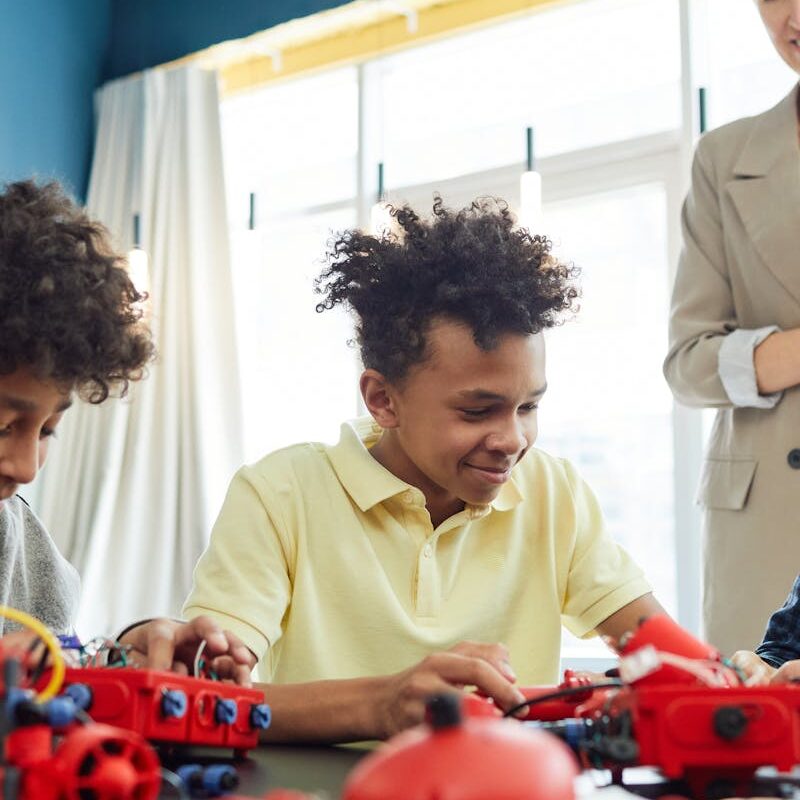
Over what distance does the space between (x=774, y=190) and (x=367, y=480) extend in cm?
88

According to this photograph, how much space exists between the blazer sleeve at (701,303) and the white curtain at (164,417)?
2143 mm

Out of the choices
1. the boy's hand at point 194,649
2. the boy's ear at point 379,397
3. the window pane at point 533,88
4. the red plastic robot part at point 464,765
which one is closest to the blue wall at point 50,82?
the window pane at point 533,88

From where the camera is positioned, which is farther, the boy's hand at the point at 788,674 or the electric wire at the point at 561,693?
the boy's hand at the point at 788,674

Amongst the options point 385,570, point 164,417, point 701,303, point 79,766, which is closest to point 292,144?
point 164,417

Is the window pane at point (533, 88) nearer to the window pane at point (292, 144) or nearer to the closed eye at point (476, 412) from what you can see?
the window pane at point (292, 144)

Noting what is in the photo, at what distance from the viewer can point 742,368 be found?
5.81 ft

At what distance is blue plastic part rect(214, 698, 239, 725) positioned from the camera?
0.82 meters

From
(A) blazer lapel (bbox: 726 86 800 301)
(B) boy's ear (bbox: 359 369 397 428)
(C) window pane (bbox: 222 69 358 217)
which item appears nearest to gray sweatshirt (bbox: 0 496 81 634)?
(B) boy's ear (bbox: 359 369 397 428)

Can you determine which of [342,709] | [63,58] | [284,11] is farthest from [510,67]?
[342,709]

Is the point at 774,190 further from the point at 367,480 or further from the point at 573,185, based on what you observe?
the point at 573,185

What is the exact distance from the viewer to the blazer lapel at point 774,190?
6.05 ft

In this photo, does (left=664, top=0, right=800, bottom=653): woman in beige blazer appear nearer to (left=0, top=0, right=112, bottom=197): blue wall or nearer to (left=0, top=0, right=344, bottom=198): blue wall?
(left=0, top=0, right=344, bottom=198): blue wall

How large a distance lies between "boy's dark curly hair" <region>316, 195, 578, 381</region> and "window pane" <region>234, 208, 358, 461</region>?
2290 millimetres

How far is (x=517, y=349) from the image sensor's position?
1.35 meters
